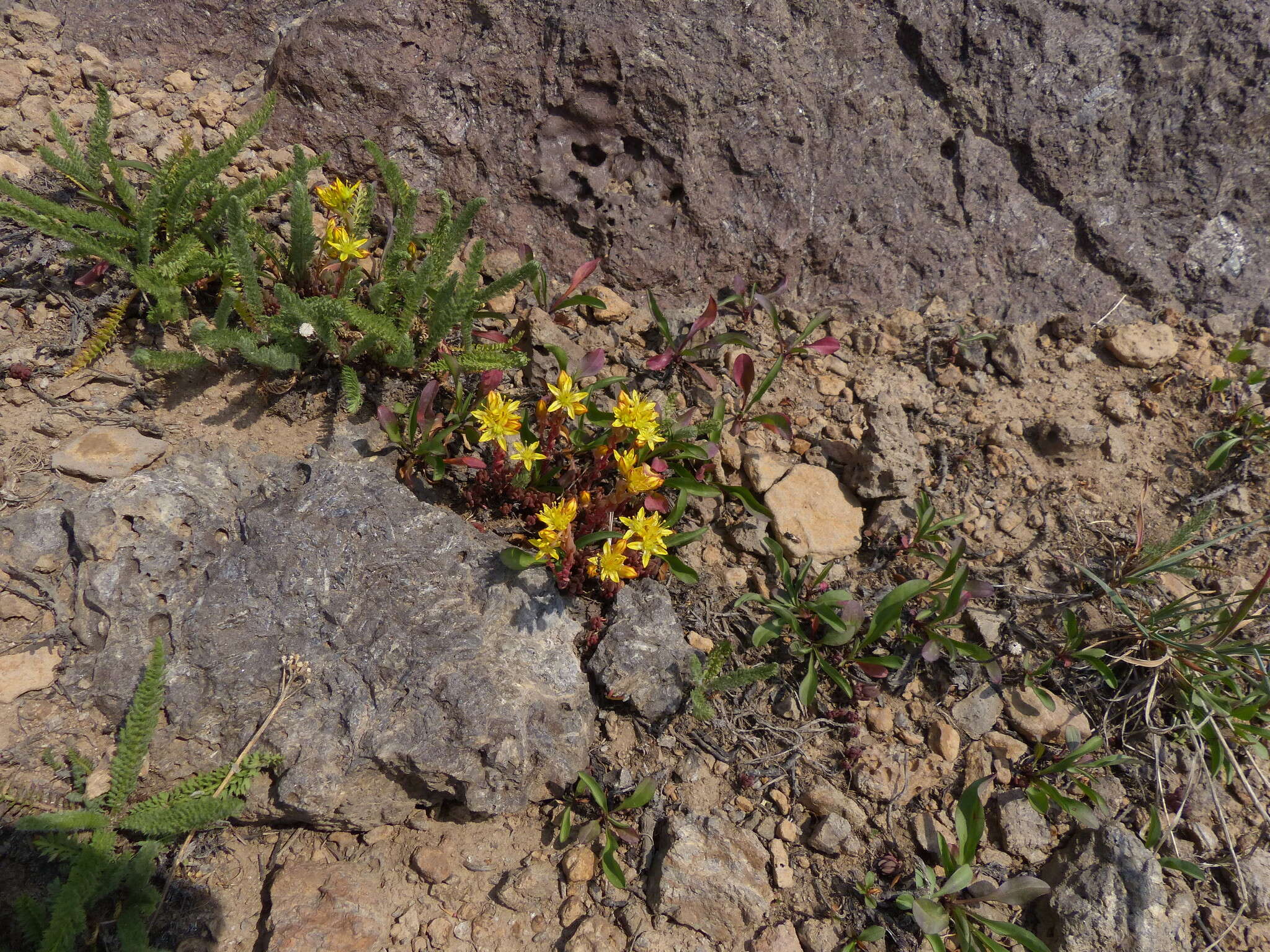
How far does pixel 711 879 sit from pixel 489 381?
2130mm

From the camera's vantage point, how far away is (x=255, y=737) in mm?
2441

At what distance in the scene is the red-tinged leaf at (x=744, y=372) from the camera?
3486 mm

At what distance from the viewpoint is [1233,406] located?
394 centimetres

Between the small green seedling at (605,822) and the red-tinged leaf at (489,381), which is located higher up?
the red-tinged leaf at (489,381)

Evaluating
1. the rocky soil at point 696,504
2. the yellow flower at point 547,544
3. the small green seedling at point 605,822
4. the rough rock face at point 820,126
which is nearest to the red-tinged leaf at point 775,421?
the rocky soil at point 696,504

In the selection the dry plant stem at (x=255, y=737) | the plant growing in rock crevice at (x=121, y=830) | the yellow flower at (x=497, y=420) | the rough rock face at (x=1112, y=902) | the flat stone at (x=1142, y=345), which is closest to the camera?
the plant growing in rock crevice at (x=121, y=830)

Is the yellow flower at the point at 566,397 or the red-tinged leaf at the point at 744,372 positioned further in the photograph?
the red-tinged leaf at the point at 744,372

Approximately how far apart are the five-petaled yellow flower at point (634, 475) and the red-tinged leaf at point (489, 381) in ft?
2.19

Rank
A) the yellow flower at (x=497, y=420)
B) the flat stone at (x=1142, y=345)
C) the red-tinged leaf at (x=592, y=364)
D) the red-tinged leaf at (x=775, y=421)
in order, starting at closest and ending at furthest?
the yellow flower at (x=497, y=420), the red-tinged leaf at (x=592, y=364), the red-tinged leaf at (x=775, y=421), the flat stone at (x=1142, y=345)

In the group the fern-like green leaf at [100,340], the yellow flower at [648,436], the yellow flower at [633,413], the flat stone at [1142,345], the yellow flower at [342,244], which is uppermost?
the flat stone at [1142,345]

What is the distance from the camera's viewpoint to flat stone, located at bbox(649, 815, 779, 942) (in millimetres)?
2516

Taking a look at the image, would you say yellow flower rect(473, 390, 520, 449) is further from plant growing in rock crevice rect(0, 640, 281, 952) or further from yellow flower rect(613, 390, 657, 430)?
plant growing in rock crevice rect(0, 640, 281, 952)

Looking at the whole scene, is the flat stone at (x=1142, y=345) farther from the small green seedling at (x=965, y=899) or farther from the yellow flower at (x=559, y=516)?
the yellow flower at (x=559, y=516)

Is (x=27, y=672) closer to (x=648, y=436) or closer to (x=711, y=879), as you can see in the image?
(x=648, y=436)
